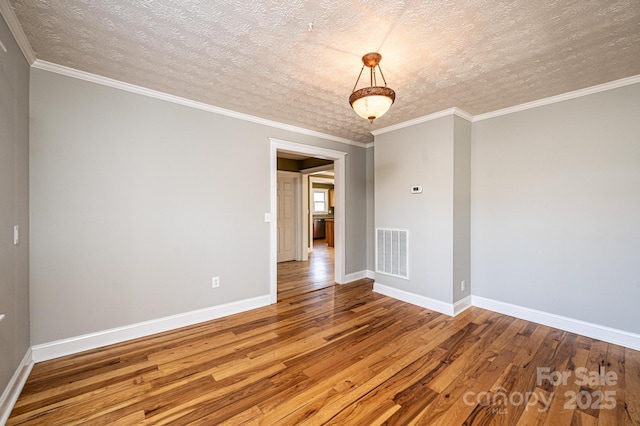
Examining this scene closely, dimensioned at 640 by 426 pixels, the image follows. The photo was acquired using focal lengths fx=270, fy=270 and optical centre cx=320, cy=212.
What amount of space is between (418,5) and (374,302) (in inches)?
128

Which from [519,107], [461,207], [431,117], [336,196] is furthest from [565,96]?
[336,196]

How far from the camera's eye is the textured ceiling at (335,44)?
1.60m

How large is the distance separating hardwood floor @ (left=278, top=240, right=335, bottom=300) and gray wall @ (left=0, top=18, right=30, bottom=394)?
A: 254cm

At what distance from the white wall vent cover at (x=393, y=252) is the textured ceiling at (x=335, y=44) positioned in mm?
1849

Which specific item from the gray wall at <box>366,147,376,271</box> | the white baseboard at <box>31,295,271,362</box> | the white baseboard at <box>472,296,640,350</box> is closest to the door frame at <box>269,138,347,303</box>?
the white baseboard at <box>31,295,271,362</box>

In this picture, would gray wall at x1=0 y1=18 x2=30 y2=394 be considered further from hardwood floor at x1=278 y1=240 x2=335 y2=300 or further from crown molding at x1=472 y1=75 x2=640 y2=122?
crown molding at x1=472 y1=75 x2=640 y2=122

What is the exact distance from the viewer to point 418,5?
61.4 inches

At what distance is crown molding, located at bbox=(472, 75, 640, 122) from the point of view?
8.16ft

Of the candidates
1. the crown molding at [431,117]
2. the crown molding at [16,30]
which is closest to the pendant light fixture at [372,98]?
the crown molding at [431,117]

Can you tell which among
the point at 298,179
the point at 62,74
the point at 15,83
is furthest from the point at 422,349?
the point at 298,179

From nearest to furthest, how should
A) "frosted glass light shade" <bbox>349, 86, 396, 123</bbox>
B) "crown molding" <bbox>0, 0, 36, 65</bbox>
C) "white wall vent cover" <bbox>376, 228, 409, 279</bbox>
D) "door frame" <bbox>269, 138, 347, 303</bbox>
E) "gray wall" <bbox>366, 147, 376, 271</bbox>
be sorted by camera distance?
1. "crown molding" <bbox>0, 0, 36, 65</bbox>
2. "frosted glass light shade" <bbox>349, 86, 396, 123</bbox>
3. "door frame" <bbox>269, 138, 347, 303</bbox>
4. "white wall vent cover" <bbox>376, 228, 409, 279</bbox>
5. "gray wall" <bbox>366, 147, 376, 271</bbox>

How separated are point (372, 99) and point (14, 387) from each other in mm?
3131

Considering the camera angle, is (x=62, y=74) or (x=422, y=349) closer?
(x=62, y=74)

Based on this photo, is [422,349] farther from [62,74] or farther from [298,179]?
[298,179]
